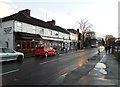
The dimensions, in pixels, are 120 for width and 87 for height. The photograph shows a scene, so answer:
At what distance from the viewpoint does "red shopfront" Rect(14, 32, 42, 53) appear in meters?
32.3

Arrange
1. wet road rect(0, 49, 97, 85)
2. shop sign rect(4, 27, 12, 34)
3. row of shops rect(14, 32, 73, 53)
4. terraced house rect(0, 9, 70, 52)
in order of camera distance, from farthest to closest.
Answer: shop sign rect(4, 27, 12, 34)
row of shops rect(14, 32, 73, 53)
terraced house rect(0, 9, 70, 52)
wet road rect(0, 49, 97, 85)

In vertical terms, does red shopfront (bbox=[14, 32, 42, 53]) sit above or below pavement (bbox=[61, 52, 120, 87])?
above

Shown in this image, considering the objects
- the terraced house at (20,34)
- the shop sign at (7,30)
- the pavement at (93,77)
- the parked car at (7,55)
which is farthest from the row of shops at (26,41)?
the pavement at (93,77)

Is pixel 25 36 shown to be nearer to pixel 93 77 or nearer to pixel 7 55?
pixel 7 55

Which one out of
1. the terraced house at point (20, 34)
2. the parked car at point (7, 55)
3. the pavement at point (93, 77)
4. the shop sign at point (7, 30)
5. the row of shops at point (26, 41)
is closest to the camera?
the pavement at point (93, 77)

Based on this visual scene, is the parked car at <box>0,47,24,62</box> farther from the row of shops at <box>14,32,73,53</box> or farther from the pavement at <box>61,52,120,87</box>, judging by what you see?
the row of shops at <box>14,32,73,53</box>

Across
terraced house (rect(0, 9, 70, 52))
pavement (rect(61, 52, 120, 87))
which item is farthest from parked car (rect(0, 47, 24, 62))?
terraced house (rect(0, 9, 70, 52))

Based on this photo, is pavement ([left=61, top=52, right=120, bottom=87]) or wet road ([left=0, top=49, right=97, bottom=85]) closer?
pavement ([left=61, top=52, right=120, bottom=87])

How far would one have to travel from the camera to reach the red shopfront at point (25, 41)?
32344 millimetres

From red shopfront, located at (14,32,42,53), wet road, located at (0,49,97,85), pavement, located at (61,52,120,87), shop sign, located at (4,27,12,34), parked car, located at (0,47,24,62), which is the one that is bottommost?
pavement, located at (61,52,120,87)

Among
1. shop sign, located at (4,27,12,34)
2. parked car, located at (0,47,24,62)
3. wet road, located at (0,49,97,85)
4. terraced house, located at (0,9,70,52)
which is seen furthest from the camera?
shop sign, located at (4,27,12,34)

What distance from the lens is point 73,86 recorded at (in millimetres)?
8430

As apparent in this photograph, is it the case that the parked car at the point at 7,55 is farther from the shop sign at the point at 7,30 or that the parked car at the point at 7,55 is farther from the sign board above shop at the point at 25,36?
the shop sign at the point at 7,30

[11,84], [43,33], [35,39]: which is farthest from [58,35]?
[11,84]
